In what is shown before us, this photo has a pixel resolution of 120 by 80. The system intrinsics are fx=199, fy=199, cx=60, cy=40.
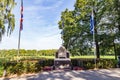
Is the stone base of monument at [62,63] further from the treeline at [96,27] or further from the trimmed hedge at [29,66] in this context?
the treeline at [96,27]

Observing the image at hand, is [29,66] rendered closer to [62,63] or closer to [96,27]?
[62,63]

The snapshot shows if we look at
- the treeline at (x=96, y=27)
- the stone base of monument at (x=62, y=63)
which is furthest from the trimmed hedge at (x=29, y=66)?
the treeline at (x=96, y=27)

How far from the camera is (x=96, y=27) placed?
90.2ft

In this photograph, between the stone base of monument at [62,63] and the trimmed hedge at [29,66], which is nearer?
the trimmed hedge at [29,66]

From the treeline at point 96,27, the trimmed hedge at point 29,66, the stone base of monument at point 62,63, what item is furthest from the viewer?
the treeline at point 96,27

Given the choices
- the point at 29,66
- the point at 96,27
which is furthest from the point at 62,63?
the point at 96,27

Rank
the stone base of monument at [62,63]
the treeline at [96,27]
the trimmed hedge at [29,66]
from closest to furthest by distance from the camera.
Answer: the trimmed hedge at [29,66] → the stone base of monument at [62,63] → the treeline at [96,27]

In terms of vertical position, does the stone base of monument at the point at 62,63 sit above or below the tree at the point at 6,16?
below

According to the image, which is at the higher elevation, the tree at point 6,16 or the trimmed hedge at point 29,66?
the tree at point 6,16

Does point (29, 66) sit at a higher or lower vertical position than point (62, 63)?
lower

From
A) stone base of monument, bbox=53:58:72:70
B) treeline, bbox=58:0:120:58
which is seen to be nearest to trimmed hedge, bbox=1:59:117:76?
stone base of monument, bbox=53:58:72:70

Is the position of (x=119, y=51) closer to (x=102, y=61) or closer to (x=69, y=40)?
(x=102, y=61)

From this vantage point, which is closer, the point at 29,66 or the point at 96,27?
the point at 29,66

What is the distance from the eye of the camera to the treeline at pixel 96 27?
26.3 m
